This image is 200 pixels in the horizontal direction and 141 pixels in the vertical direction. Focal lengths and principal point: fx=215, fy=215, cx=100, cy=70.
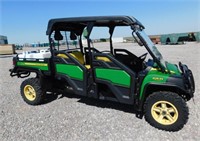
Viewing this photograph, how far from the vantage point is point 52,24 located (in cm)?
480

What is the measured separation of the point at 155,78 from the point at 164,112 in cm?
63

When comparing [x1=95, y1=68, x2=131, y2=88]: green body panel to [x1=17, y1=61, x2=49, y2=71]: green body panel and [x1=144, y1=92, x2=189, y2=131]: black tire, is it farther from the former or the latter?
[x1=17, y1=61, x2=49, y2=71]: green body panel

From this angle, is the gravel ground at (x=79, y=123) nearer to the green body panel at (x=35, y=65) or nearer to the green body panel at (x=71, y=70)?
the green body panel at (x=71, y=70)

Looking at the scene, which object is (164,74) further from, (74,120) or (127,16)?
(74,120)

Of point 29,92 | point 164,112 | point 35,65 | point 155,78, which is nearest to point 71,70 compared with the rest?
point 35,65

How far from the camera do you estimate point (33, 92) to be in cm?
548

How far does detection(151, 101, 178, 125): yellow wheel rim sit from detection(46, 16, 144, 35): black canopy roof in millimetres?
1550

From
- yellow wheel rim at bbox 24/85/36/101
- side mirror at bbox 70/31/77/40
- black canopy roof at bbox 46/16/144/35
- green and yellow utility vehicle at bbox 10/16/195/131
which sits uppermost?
black canopy roof at bbox 46/16/144/35

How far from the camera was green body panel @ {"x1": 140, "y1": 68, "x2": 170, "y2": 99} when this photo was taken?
12.3 ft

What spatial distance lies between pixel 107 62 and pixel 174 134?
1.77 metres

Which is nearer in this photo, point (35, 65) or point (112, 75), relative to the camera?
point (112, 75)

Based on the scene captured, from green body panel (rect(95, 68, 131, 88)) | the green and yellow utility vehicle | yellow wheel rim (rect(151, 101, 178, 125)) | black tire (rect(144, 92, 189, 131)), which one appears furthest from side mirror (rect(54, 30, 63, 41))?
yellow wheel rim (rect(151, 101, 178, 125))

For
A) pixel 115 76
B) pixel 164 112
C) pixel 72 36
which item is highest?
pixel 72 36

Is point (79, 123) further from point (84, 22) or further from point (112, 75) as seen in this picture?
point (84, 22)
